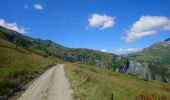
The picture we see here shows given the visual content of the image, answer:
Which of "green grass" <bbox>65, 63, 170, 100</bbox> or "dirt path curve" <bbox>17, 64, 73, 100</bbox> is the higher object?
"green grass" <bbox>65, 63, 170, 100</bbox>

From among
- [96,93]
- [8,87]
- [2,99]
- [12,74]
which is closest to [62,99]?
[96,93]

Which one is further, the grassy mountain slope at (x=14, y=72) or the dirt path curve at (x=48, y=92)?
the grassy mountain slope at (x=14, y=72)

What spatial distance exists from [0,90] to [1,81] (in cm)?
319

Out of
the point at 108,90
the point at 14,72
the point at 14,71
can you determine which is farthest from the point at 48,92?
the point at 14,71

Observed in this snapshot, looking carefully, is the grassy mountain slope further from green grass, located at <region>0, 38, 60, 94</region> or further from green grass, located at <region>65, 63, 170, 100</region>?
green grass, located at <region>65, 63, 170, 100</region>

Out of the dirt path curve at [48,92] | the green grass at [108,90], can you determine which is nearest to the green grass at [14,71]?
the dirt path curve at [48,92]

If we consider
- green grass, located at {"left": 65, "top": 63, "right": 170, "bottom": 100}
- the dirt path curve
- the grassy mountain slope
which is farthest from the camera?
the grassy mountain slope

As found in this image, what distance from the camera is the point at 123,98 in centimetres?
1605

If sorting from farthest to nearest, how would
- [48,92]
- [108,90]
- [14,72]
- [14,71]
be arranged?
[14,71] < [14,72] < [48,92] < [108,90]

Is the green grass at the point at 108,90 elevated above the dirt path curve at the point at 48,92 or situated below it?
above

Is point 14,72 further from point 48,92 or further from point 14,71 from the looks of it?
point 48,92

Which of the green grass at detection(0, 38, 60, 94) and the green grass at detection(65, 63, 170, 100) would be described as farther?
the green grass at detection(0, 38, 60, 94)

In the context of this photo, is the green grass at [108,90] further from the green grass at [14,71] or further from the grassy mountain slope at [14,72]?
the green grass at [14,71]

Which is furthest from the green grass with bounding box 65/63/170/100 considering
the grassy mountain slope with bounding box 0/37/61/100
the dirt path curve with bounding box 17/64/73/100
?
the grassy mountain slope with bounding box 0/37/61/100
